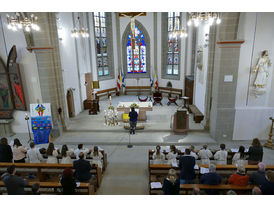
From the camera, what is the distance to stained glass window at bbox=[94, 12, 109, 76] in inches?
586

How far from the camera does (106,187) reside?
19.5ft

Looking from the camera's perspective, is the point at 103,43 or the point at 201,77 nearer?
the point at 201,77

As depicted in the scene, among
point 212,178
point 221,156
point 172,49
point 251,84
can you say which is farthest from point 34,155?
point 172,49

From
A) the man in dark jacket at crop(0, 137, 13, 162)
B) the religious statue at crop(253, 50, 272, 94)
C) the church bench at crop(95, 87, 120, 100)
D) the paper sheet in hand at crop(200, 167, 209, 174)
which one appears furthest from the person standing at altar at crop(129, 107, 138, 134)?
the church bench at crop(95, 87, 120, 100)

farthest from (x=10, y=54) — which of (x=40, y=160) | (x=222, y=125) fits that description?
(x=222, y=125)

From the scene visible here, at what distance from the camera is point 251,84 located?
8.28 metres

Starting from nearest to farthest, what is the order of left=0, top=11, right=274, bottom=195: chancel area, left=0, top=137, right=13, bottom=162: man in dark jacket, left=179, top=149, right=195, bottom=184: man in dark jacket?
left=179, top=149, right=195, bottom=184: man in dark jacket < left=0, top=11, right=274, bottom=195: chancel area < left=0, top=137, right=13, bottom=162: man in dark jacket

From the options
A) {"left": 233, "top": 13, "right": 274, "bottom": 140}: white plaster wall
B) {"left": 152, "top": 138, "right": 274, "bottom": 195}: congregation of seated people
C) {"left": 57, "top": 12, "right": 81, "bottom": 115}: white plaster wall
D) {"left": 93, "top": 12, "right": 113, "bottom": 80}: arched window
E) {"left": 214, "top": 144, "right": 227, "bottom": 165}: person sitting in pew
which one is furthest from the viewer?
{"left": 93, "top": 12, "right": 113, "bottom": 80}: arched window

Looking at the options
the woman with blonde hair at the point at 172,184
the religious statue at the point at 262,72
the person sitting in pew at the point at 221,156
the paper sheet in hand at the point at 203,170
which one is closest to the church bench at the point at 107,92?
the religious statue at the point at 262,72

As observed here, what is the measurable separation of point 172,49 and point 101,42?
509 centimetres

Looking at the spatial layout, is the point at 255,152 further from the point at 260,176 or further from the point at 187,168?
the point at 187,168

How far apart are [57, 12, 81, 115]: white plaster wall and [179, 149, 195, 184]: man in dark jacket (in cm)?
753

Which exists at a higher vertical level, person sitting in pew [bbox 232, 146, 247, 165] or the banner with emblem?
the banner with emblem

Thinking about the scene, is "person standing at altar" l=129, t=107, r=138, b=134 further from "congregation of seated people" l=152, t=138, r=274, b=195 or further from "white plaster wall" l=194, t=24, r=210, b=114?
"white plaster wall" l=194, t=24, r=210, b=114
